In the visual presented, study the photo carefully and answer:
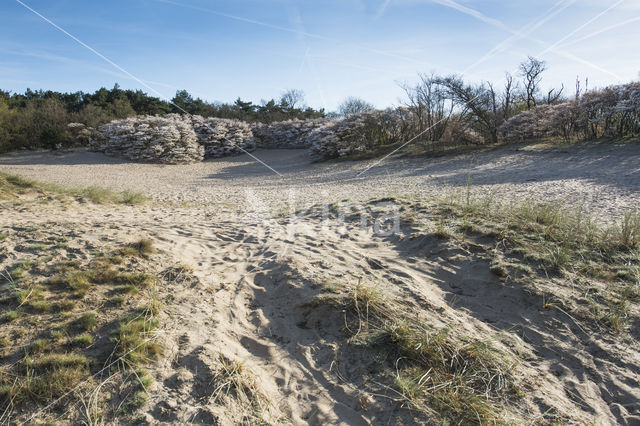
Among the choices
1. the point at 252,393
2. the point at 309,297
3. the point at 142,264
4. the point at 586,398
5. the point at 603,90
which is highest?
the point at 603,90

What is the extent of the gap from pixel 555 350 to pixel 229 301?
3024mm

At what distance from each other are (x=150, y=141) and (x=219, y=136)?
4443 mm

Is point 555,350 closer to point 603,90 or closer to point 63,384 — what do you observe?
point 63,384

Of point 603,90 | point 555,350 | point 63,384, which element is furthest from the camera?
point 603,90

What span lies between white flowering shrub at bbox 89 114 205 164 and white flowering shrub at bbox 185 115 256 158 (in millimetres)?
1754

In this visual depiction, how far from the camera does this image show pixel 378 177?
13656 mm

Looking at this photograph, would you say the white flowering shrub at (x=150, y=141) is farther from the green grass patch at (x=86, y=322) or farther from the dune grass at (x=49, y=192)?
the green grass patch at (x=86, y=322)

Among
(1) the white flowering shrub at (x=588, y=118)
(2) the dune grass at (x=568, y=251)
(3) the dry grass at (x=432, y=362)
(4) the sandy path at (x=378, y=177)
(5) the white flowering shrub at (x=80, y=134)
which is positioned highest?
(5) the white flowering shrub at (x=80, y=134)

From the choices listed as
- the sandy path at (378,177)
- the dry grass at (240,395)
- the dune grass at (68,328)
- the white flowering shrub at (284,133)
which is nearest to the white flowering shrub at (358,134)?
the sandy path at (378,177)

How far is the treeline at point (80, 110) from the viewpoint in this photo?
21.0m

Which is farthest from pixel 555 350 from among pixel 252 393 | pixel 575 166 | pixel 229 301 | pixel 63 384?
pixel 575 166

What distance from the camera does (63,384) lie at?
226cm

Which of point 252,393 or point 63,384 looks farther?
point 252,393

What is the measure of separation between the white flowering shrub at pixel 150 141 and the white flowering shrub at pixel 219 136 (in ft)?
5.75
